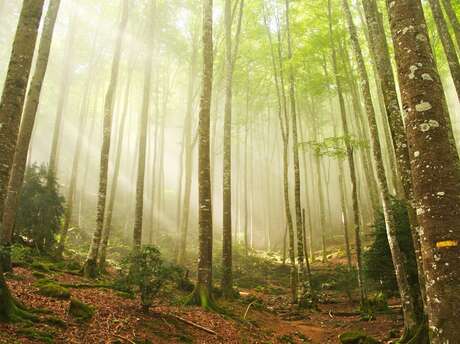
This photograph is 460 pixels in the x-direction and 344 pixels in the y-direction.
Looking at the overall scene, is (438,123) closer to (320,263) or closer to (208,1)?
(208,1)

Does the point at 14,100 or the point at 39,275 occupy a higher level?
the point at 14,100

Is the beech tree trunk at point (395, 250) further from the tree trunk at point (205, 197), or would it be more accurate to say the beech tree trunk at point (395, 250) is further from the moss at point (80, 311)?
the moss at point (80, 311)

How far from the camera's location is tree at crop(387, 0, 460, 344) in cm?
278

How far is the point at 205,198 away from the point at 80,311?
4.31 meters

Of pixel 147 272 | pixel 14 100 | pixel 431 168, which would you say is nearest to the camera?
pixel 431 168

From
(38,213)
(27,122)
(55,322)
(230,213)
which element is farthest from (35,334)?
(38,213)

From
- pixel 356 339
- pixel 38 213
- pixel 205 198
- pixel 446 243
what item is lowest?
pixel 356 339

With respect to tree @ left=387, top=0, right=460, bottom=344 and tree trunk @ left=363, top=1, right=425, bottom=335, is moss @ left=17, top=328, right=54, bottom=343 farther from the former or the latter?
A: tree trunk @ left=363, top=1, right=425, bottom=335

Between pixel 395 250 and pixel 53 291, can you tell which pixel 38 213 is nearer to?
pixel 53 291

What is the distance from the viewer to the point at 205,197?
9297mm

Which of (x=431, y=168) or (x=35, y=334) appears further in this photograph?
(x=35, y=334)

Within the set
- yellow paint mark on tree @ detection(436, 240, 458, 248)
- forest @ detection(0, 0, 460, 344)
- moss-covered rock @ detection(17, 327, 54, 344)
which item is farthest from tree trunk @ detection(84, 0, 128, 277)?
yellow paint mark on tree @ detection(436, 240, 458, 248)

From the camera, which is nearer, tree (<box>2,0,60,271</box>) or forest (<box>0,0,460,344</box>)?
forest (<box>0,0,460,344</box>)

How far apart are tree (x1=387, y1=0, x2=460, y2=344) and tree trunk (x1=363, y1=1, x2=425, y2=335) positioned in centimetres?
315
